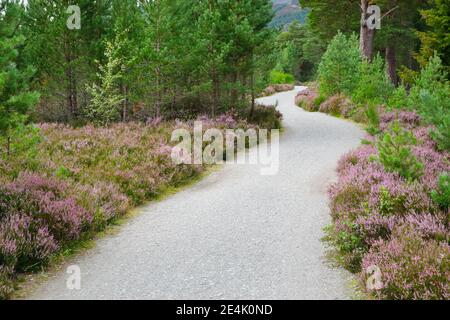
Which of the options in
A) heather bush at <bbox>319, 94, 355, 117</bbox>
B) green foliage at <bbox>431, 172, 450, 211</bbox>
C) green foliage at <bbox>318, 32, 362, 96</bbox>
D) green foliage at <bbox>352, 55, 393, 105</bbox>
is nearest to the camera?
green foliage at <bbox>431, 172, 450, 211</bbox>

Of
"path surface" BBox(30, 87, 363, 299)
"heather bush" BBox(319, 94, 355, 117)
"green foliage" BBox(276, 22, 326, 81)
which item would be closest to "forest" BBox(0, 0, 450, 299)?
"heather bush" BBox(319, 94, 355, 117)

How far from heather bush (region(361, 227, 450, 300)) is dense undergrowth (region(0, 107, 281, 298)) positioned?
4.46 metres

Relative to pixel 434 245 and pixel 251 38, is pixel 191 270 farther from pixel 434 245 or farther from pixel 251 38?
pixel 251 38

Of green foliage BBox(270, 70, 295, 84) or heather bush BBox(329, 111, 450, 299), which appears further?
green foliage BBox(270, 70, 295, 84)

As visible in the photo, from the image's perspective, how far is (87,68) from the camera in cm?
1706

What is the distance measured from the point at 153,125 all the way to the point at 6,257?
1026 cm

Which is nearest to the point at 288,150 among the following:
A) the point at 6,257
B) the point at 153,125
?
the point at 153,125

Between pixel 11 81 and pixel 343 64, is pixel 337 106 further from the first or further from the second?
pixel 11 81

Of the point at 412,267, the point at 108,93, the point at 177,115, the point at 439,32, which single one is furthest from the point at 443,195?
the point at 439,32

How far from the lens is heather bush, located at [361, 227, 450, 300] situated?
441 centimetres

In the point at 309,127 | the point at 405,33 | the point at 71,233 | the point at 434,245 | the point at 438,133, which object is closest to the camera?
the point at 434,245

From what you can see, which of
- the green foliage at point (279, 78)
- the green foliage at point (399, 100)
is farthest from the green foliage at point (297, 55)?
→ the green foliage at point (399, 100)

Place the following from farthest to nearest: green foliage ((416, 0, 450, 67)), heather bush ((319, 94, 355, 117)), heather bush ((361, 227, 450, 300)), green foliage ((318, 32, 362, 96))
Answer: green foliage ((318, 32, 362, 96)) → heather bush ((319, 94, 355, 117)) → green foliage ((416, 0, 450, 67)) → heather bush ((361, 227, 450, 300))

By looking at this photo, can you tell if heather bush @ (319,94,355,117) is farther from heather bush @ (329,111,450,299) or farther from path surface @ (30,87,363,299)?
heather bush @ (329,111,450,299)
